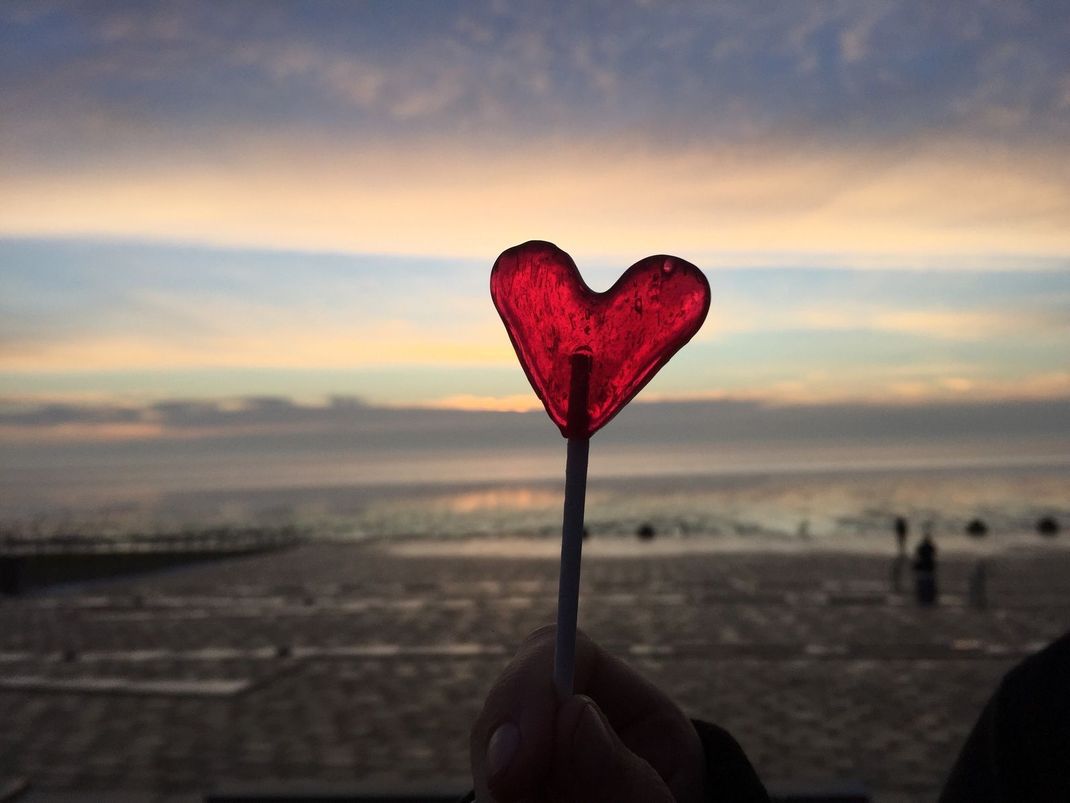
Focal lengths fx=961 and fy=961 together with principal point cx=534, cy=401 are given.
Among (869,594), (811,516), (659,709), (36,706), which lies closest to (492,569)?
(869,594)

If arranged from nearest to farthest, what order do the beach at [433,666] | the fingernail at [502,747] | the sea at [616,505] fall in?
1. the fingernail at [502,747]
2. the beach at [433,666]
3. the sea at [616,505]

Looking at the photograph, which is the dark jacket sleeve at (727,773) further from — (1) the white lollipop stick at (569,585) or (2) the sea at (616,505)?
(2) the sea at (616,505)

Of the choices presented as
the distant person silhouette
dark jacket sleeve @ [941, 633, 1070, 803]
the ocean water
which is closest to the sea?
the ocean water

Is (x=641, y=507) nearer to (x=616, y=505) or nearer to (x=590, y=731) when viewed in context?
(x=616, y=505)

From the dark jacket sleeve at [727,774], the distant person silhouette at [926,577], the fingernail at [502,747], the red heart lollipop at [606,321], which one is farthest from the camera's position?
the distant person silhouette at [926,577]

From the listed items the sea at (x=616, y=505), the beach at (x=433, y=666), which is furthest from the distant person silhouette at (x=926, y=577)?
the sea at (x=616, y=505)
